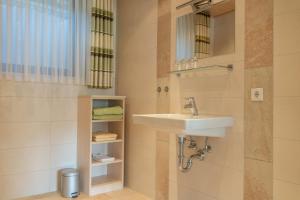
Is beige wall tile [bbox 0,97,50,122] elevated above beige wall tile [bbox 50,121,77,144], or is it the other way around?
beige wall tile [bbox 0,97,50,122]

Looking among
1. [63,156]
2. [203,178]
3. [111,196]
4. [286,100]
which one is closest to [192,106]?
[203,178]

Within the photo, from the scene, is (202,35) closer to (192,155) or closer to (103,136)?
(192,155)

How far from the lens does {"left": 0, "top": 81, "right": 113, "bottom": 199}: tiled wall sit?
240cm

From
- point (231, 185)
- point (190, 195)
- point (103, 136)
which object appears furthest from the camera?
point (103, 136)

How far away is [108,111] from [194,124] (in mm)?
1283

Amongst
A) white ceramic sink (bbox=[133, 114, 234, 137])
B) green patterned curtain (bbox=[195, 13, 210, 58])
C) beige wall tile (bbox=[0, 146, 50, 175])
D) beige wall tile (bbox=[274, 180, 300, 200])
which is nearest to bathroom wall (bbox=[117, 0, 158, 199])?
green patterned curtain (bbox=[195, 13, 210, 58])

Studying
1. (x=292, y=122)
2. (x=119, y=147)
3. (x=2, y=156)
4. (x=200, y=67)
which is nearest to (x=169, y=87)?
(x=200, y=67)

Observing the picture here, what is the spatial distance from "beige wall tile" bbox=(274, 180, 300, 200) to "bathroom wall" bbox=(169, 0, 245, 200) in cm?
24

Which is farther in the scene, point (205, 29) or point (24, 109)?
point (24, 109)

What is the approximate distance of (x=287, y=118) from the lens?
1562 mm

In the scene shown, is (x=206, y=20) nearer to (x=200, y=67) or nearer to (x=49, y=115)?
(x=200, y=67)

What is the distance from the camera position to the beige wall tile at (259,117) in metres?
1.66

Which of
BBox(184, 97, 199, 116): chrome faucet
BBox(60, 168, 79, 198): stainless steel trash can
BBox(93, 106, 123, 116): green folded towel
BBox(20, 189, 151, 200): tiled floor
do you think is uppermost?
BBox(184, 97, 199, 116): chrome faucet

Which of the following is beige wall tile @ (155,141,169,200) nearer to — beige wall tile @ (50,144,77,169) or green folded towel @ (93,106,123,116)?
green folded towel @ (93,106,123,116)
